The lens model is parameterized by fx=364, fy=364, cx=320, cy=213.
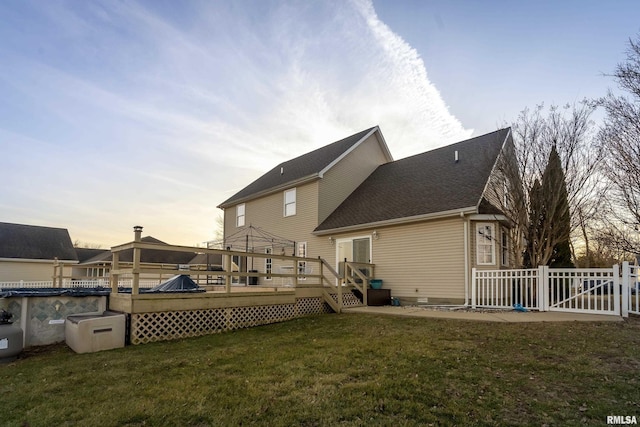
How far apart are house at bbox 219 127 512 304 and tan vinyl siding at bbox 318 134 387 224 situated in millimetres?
47

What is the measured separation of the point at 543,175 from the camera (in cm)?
1077

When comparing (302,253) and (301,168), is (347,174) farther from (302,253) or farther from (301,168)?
(302,253)

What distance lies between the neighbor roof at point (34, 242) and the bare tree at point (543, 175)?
3033 cm

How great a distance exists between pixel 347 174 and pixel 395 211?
181 inches

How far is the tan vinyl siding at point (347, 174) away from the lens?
16.3 meters

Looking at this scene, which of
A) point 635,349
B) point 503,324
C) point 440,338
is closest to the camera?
point 635,349

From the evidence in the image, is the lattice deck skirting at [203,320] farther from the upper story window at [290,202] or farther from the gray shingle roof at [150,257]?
the gray shingle roof at [150,257]

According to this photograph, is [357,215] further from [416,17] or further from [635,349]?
[635,349]

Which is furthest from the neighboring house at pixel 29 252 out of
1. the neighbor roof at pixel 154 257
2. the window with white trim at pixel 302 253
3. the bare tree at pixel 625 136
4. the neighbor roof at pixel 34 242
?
the bare tree at pixel 625 136

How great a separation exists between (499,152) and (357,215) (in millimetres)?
5602

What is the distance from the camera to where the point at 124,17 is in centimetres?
1139

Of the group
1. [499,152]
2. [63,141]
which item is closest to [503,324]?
[499,152]

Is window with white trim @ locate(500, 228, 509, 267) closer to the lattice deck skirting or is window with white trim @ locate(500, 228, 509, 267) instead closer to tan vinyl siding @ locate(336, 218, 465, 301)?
tan vinyl siding @ locate(336, 218, 465, 301)

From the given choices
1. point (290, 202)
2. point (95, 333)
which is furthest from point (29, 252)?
point (95, 333)
